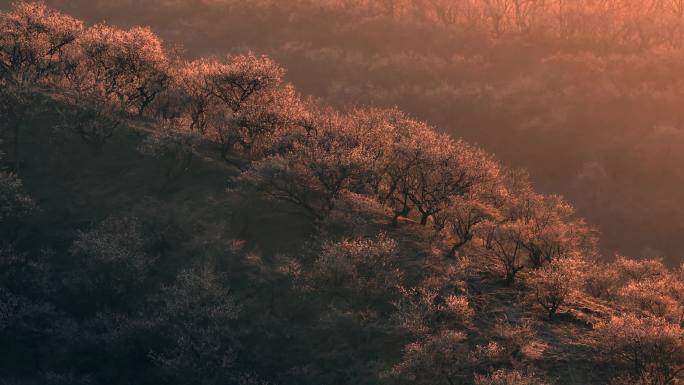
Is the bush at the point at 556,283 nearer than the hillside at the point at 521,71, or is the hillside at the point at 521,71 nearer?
the bush at the point at 556,283

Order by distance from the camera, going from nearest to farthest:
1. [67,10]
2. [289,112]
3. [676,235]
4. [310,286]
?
1. [310,286]
2. [289,112]
3. [676,235]
4. [67,10]

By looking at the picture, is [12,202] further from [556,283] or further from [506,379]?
[556,283]

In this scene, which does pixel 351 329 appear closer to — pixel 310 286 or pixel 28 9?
pixel 310 286

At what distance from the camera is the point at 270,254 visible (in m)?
43.5

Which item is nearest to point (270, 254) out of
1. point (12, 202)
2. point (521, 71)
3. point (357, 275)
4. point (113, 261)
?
point (357, 275)

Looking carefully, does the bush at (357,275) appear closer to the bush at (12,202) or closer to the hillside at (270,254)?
the hillside at (270,254)

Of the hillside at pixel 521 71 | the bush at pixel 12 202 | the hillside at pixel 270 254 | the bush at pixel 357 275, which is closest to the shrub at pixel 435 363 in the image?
the hillside at pixel 270 254

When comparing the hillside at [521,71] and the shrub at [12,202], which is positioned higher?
the hillside at [521,71]

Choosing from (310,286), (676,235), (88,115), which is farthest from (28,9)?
(676,235)

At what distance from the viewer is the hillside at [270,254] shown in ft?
114

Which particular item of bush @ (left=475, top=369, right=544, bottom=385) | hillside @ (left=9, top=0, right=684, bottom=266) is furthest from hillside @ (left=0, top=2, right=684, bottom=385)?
hillside @ (left=9, top=0, right=684, bottom=266)

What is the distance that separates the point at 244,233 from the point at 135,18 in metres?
93.4

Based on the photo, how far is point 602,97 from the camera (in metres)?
89.6

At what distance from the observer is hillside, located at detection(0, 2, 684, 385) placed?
34.8 metres
